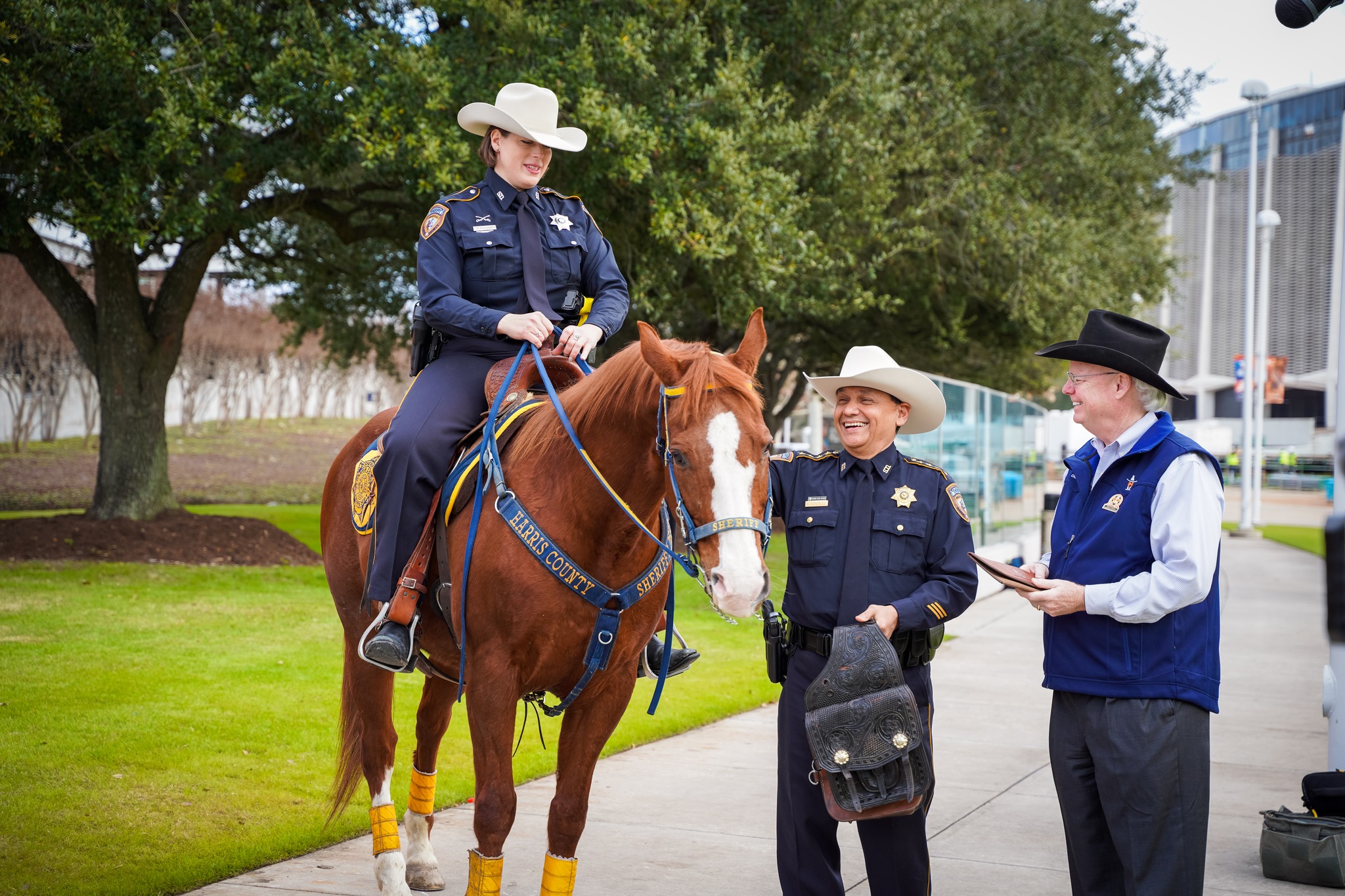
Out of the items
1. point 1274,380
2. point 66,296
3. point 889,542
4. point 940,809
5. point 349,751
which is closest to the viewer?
point 889,542

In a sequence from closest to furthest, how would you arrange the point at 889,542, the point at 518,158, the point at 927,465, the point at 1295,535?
1. the point at 889,542
2. the point at 927,465
3. the point at 518,158
4. the point at 1295,535

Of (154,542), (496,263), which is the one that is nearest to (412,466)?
(496,263)

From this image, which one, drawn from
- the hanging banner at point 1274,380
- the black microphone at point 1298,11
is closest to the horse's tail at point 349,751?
the black microphone at point 1298,11

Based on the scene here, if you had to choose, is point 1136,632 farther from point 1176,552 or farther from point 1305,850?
point 1305,850

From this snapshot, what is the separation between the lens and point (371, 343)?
21.1 meters

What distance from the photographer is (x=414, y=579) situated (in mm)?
3924

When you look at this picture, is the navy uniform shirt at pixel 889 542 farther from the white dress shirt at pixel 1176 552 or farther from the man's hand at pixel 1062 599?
the white dress shirt at pixel 1176 552

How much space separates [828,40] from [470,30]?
4751mm

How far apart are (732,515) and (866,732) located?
865mm

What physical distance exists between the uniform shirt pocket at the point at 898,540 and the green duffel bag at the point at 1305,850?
8.31 ft

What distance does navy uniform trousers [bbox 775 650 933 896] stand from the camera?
3.53m

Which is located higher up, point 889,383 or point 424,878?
point 889,383

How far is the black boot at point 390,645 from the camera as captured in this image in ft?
12.7

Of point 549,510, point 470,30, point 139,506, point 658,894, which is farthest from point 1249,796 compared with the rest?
point 139,506
